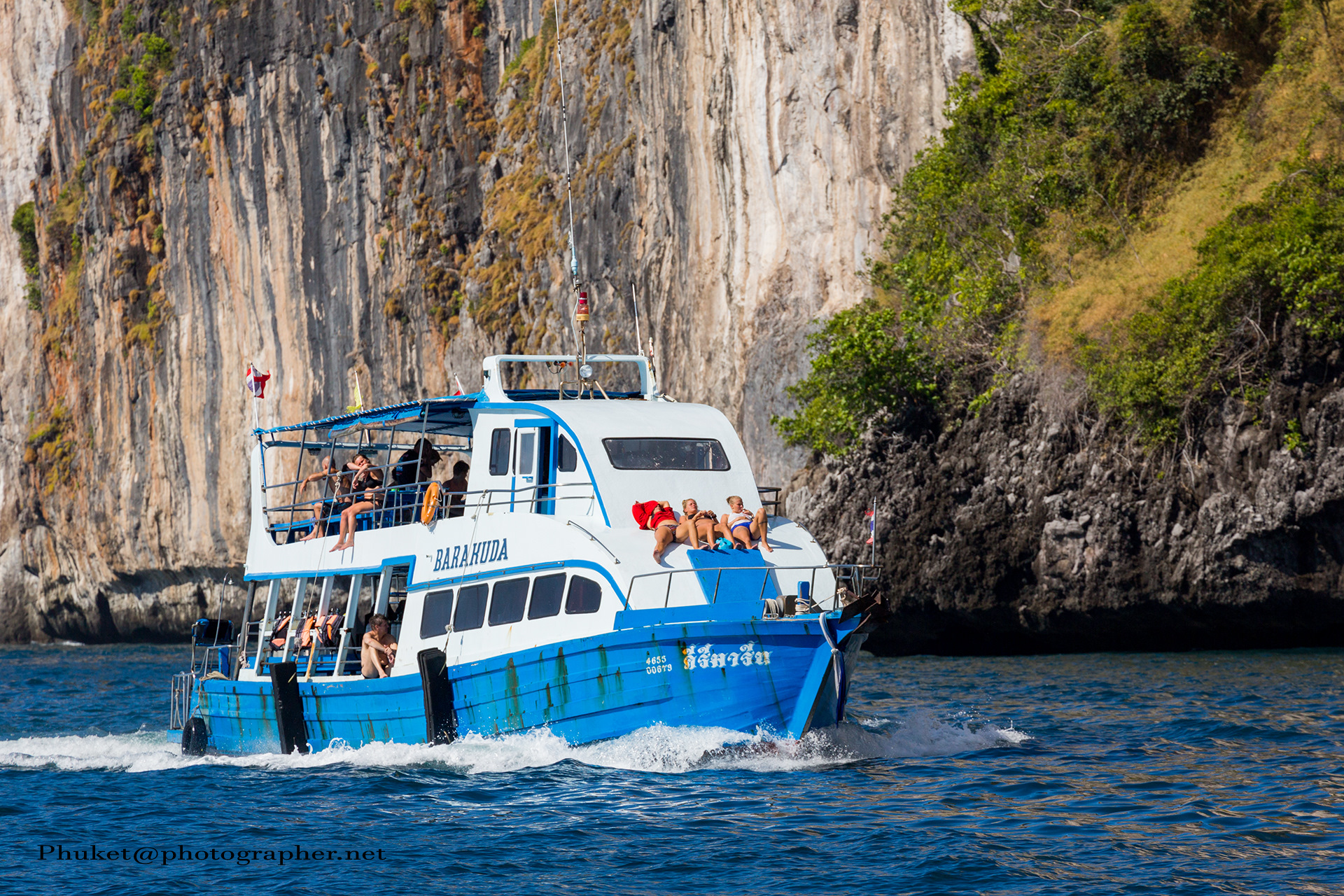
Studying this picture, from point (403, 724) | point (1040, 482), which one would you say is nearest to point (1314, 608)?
point (1040, 482)

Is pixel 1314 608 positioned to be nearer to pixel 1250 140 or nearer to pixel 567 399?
pixel 1250 140

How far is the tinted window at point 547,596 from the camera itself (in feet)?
58.1

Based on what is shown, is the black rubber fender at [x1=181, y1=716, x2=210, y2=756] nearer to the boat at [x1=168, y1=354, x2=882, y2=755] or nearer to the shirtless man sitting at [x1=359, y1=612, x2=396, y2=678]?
the boat at [x1=168, y1=354, x2=882, y2=755]

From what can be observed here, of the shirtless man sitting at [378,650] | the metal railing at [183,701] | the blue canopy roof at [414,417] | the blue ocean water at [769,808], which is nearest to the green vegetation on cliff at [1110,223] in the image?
the blue ocean water at [769,808]

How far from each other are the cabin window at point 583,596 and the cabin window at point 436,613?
2105mm

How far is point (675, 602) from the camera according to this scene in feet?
56.0

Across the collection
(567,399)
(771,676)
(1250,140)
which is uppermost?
(1250,140)

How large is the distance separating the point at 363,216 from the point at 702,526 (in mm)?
43129

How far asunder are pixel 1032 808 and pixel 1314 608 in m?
15.7

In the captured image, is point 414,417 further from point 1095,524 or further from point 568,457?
point 1095,524

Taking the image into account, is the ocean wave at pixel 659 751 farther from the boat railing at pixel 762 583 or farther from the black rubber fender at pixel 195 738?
the boat railing at pixel 762 583

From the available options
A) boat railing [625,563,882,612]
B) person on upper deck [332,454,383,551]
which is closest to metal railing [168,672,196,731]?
person on upper deck [332,454,383,551]

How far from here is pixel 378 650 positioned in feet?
63.9

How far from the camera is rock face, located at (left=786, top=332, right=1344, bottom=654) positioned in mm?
27250
